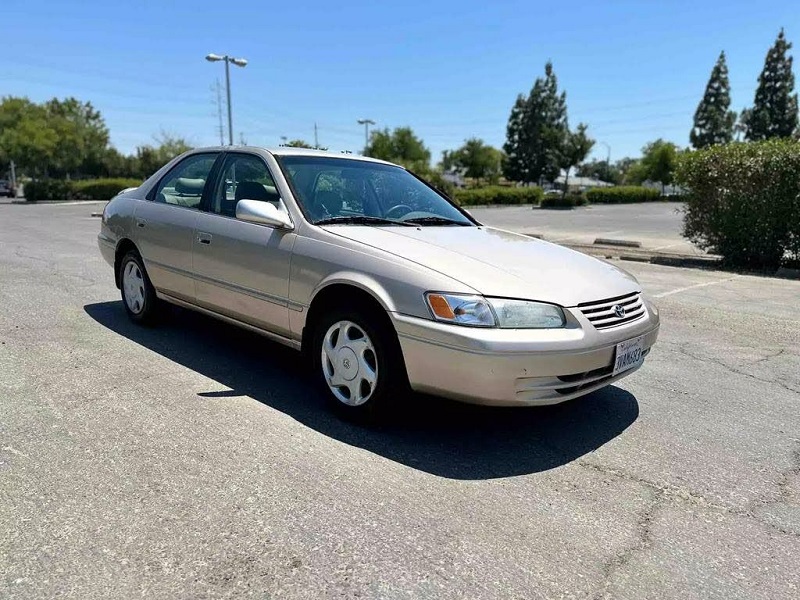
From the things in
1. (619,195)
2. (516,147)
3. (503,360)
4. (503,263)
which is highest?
(516,147)

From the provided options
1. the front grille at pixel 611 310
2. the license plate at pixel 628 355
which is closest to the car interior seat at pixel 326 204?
the front grille at pixel 611 310

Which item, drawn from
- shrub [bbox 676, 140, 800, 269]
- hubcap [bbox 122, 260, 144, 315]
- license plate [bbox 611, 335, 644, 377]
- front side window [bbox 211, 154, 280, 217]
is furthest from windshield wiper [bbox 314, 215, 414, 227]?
shrub [bbox 676, 140, 800, 269]

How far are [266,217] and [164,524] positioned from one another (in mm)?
1946

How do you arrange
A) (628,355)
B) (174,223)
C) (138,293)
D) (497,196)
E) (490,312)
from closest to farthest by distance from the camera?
(490,312), (628,355), (174,223), (138,293), (497,196)

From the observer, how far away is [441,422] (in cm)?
372

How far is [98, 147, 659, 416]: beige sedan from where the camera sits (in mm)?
3100

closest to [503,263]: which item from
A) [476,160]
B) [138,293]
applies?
[138,293]

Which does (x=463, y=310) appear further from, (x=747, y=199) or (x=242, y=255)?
(x=747, y=199)

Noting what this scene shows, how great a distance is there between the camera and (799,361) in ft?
16.9

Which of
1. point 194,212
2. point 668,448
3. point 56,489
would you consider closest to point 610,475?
point 668,448

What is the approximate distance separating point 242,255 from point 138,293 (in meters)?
1.85

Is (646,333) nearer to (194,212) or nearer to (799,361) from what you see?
(799,361)

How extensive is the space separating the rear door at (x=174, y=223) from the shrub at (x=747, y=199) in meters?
9.21

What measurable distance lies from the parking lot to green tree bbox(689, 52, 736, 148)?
73130 mm
